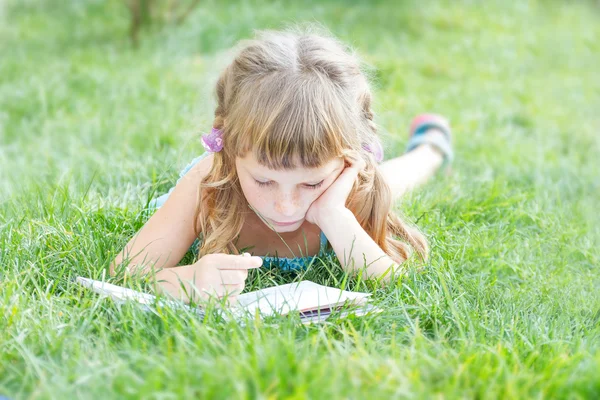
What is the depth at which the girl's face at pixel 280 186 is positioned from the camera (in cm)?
257

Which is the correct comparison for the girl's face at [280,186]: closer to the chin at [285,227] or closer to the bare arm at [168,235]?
the chin at [285,227]

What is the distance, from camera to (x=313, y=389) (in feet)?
5.88

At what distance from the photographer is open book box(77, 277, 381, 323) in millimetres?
2334

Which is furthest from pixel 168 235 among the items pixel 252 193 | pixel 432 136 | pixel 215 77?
pixel 432 136

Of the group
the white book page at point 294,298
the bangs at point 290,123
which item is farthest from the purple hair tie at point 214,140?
the white book page at point 294,298

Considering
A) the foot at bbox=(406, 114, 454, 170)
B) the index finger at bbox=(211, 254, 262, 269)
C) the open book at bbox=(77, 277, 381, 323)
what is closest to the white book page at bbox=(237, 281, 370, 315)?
the open book at bbox=(77, 277, 381, 323)

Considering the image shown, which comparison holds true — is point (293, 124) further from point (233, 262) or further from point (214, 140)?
point (233, 262)

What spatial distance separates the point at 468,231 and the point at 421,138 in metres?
1.44

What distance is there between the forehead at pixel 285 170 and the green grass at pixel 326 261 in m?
0.42

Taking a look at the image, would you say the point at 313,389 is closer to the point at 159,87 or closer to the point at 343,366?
the point at 343,366

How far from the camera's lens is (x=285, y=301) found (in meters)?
2.36

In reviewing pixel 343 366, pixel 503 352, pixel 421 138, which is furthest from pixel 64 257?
pixel 421 138

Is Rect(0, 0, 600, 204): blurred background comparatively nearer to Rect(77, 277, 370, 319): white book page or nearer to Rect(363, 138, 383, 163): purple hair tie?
Rect(363, 138, 383, 163): purple hair tie

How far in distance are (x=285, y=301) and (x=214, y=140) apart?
0.76 metres
